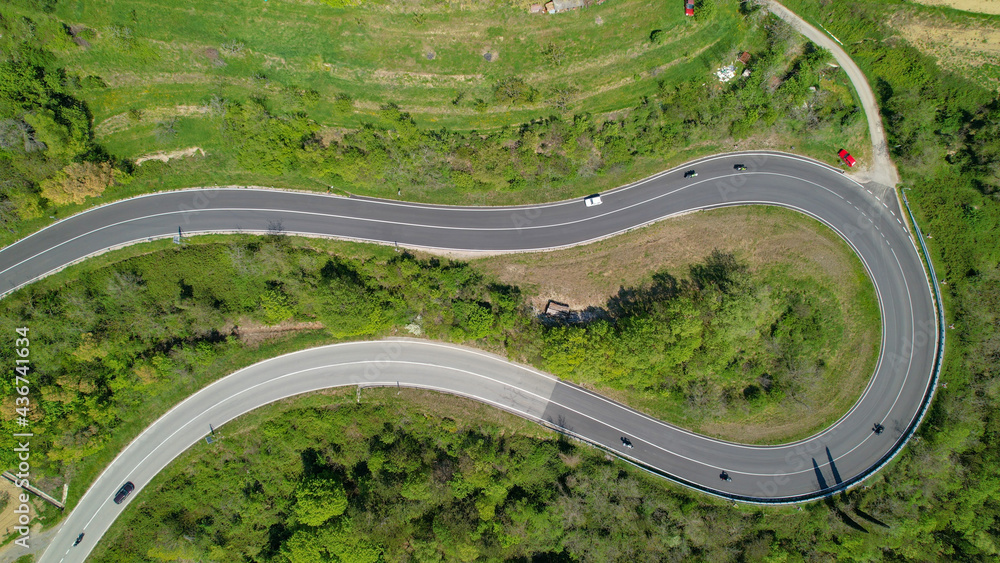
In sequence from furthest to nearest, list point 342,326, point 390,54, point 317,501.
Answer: point 317,501 < point 342,326 < point 390,54

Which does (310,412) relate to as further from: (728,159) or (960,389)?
(960,389)

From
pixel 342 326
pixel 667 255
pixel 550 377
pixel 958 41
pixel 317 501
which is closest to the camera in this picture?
pixel 958 41

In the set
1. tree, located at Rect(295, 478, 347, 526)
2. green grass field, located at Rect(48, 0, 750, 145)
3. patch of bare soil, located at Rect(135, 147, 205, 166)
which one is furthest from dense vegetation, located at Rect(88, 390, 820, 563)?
green grass field, located at Rect(48, 0, 750, 145)

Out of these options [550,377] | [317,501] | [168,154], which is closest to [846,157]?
[550,377]

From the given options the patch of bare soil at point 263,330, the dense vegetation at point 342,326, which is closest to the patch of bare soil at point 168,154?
the dense vegetation at point 342,326

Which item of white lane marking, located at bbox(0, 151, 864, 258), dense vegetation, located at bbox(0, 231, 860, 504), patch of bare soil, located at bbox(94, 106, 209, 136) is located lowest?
dense vegetation, located at bbox(0, 231, 860, 504)

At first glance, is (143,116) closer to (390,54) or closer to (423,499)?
(390,54)

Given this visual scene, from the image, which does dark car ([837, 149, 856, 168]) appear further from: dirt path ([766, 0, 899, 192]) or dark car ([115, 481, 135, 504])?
dark car ([115, 481, 135, 504])
